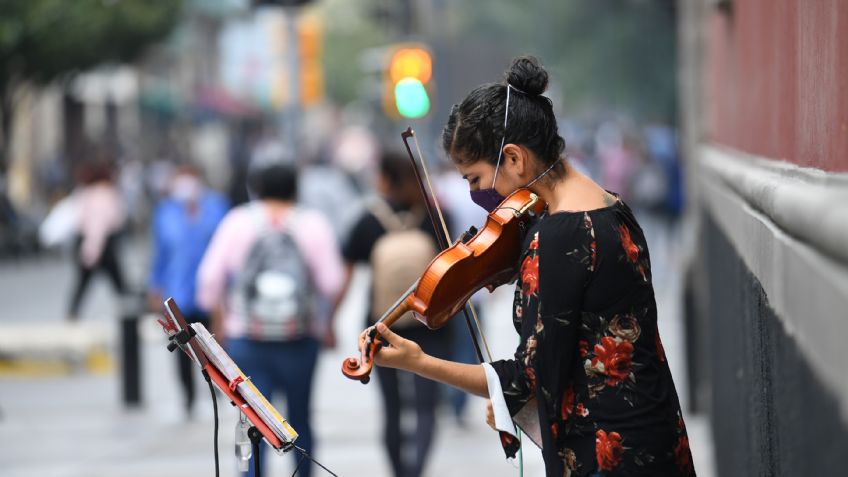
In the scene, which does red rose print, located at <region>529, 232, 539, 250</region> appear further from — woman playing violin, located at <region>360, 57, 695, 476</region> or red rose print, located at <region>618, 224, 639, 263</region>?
red rose print, located at <region>618, 224, 639, 263</region>

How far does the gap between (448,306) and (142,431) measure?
302 inches

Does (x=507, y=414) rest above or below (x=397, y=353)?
below

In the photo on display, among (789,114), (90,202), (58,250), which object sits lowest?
(58,250)

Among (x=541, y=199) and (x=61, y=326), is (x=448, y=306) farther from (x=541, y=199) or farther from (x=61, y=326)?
(x=61, y=326)

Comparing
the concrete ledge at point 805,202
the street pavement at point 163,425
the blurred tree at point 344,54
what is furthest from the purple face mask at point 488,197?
the blurred tree at point 344,54

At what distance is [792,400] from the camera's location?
2184 mm

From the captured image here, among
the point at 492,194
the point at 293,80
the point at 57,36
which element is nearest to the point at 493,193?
the point at 492,194

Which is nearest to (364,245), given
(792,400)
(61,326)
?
(792,400)

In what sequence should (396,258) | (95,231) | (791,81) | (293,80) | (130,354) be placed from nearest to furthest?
(791,81) → (396,258) → (130,354) → (293,80) → (95,231)

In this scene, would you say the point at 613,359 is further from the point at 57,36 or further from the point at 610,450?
the point at 57,36

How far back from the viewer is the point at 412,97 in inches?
181

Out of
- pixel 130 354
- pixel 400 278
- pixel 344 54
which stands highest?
pixel 344 54

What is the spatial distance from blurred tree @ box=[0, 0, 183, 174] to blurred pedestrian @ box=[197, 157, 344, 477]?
22491mm

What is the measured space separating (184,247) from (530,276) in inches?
304
